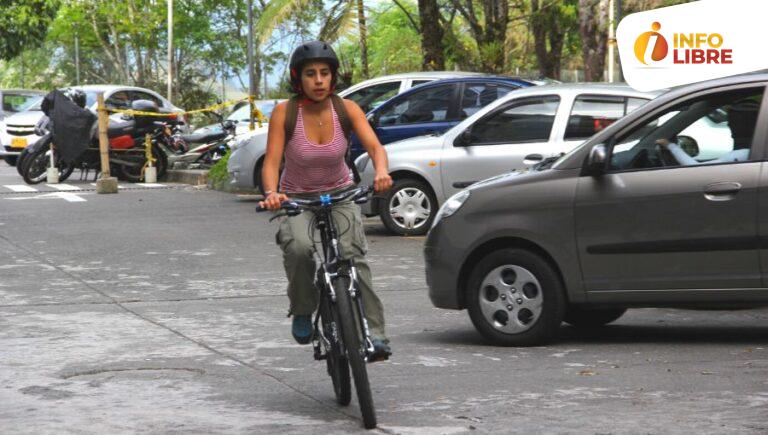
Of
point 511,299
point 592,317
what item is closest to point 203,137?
point 592,317

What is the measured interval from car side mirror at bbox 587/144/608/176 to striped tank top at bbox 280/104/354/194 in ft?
6.86

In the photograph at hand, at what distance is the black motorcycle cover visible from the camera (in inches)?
1003

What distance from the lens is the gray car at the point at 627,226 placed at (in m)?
8.45

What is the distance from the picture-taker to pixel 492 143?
15312 millimetres

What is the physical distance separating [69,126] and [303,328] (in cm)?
1913

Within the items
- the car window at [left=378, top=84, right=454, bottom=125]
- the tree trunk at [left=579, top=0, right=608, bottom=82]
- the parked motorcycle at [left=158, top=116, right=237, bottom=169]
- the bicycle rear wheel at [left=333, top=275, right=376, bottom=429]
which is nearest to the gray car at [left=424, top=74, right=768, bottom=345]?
the bicycle rear wheel at [left=333, top=275, right=376, bottom=429]

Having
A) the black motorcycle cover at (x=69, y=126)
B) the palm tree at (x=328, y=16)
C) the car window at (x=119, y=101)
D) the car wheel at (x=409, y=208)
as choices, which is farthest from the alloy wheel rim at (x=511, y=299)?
the car window at (x=119, y=101)

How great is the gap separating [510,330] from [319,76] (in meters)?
2.56

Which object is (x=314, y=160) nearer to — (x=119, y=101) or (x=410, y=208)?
(x=410, y=208)

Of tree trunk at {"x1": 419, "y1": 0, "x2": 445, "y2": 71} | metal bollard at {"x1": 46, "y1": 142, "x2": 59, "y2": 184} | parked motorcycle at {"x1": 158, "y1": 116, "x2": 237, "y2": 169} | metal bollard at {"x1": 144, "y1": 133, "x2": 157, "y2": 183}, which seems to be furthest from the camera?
parked motorcycle at {"x1": 158, "y1": 116, "x2": 237, "y2": 169}

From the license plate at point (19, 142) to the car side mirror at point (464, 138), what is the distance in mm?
20387

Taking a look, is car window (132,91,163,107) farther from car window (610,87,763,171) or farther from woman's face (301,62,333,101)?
woman's face (301,62,333,101)

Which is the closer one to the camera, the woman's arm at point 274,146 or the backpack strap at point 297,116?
the woman's arm at point 274,146

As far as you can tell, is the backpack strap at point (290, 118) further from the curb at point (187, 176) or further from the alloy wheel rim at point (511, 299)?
the curb at point (187, 176)
